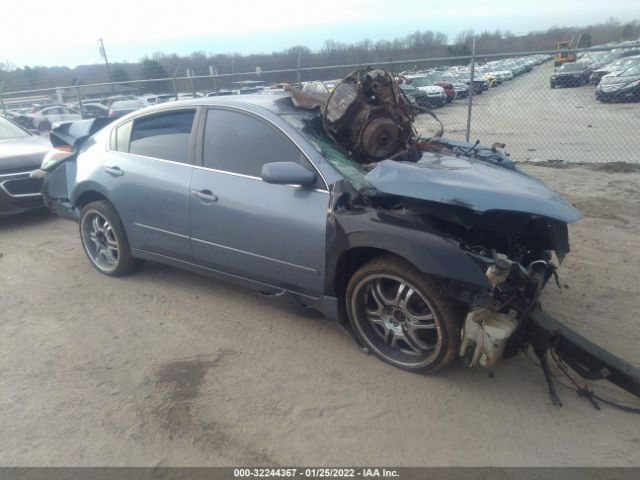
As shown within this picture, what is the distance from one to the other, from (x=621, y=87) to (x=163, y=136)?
18219mm

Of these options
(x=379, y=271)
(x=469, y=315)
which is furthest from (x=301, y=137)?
(x=469, y=315)

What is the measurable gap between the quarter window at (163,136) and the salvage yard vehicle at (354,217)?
0.01 meters

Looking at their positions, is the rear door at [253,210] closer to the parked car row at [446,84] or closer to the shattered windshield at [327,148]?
the shattered windshield at [327,148]

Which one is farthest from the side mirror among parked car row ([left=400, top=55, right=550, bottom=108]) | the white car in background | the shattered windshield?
the white car in background

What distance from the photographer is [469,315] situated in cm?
283

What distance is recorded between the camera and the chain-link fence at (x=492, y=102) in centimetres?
1055

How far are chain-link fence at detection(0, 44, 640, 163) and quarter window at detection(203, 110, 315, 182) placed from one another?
530 centimetres

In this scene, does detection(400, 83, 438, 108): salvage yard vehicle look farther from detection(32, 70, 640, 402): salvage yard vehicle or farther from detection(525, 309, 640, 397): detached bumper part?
detection(525, 309, 640, 397): detached bumper part

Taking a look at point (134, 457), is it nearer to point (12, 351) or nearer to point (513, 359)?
point (12, 351)

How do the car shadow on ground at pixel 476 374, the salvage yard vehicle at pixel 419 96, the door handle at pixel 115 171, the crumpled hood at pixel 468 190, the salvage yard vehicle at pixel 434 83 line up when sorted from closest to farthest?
the crumpled hood at pixel 468 190
the car shadow on ground at pixel 476 374
the door handle at pixel 115 171
the salvage yard vehicle at pixel 419 96
the salvage yard vehicle at pixel 434 83

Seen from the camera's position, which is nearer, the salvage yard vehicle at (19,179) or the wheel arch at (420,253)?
the wheel arch at (420,253)

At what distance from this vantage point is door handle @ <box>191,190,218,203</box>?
12.1 ft

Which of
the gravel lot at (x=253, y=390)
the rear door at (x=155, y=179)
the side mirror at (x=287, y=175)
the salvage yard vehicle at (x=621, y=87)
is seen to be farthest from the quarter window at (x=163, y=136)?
the salvage yard vehicle at (x=621, y=87)

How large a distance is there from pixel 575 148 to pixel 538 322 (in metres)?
9.88
